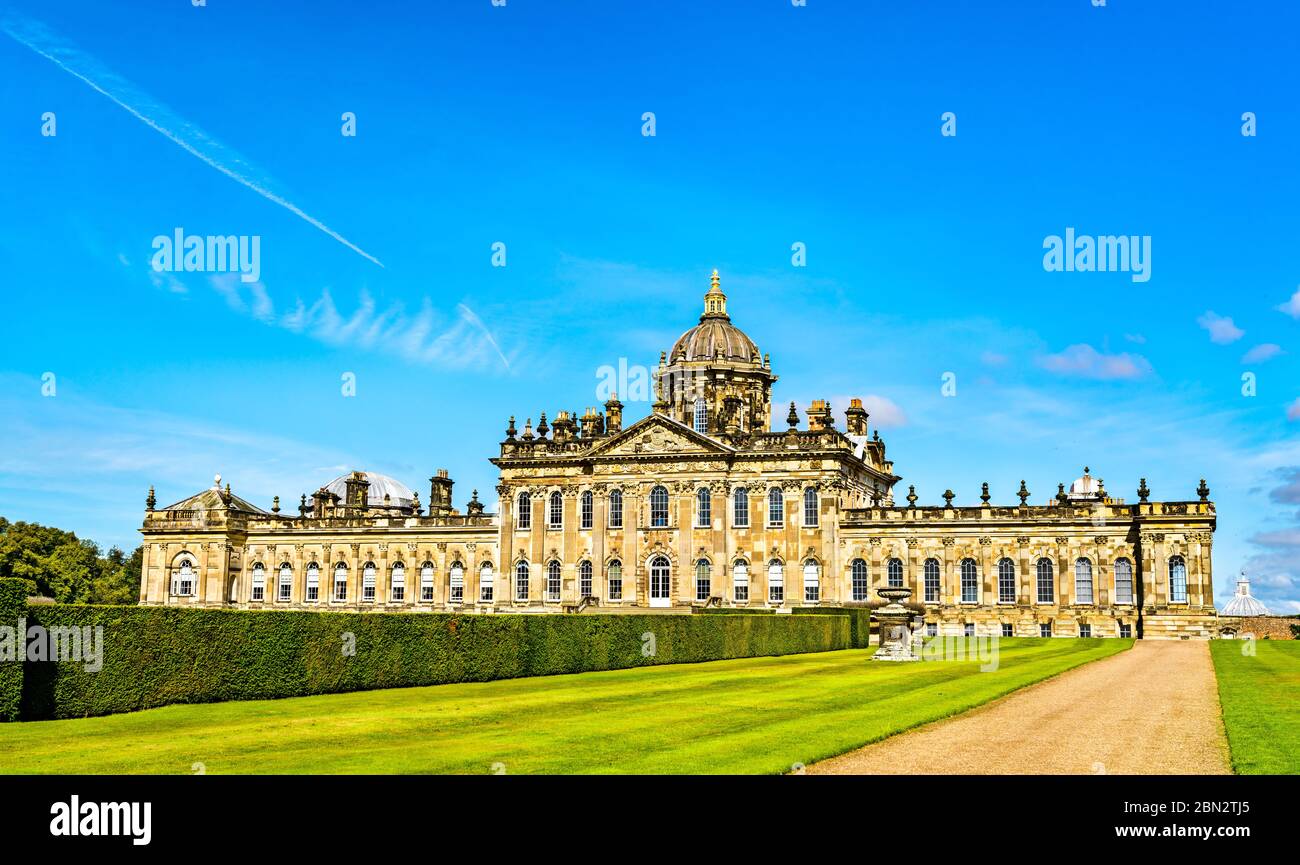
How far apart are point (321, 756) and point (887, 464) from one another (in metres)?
75.4

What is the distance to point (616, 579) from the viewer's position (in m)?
74.5

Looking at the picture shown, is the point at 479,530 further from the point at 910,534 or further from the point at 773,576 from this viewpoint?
the point at 910,534

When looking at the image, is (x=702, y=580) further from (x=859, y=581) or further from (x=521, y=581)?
(x=521, y=581)

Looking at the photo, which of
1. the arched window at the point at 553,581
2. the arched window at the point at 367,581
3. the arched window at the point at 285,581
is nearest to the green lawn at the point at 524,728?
→ the arched window at the point at 553,581

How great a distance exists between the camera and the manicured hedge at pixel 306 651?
2128 cm

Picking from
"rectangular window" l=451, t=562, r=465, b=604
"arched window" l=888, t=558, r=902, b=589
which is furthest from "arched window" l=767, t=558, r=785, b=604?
"rectangular window" l=451, t=562, r=465, b=604

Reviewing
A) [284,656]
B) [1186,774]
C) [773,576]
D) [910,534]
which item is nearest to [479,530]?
[773,576]

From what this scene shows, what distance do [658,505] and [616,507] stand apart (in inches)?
98.8

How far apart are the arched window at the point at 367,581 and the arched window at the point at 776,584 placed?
89.7 feet

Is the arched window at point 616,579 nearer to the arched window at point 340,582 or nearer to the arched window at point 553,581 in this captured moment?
the arched window at point 553,581

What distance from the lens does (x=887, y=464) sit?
88.4 m

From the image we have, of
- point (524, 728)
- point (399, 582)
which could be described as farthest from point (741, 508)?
point (524, 728)
